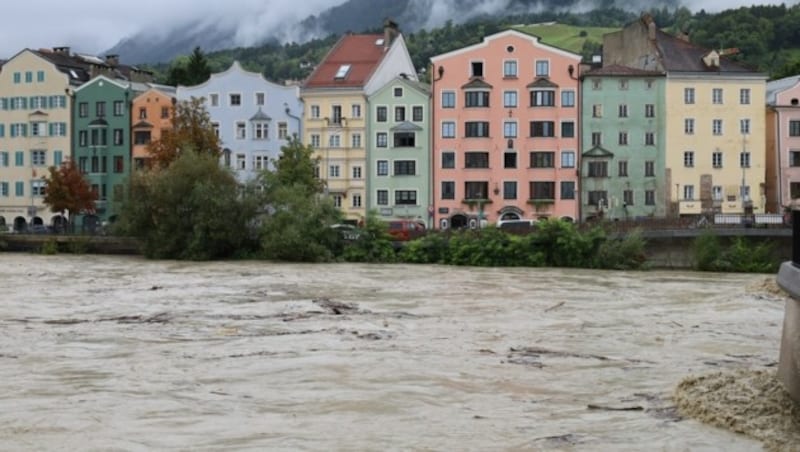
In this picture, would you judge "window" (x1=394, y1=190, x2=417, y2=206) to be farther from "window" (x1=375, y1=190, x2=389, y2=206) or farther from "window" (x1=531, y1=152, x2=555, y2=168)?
"window" (x1=531, y1=152, x2=555, y2=168)

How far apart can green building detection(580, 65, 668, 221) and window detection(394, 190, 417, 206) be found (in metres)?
13.0

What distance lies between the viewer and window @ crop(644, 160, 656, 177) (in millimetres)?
80750

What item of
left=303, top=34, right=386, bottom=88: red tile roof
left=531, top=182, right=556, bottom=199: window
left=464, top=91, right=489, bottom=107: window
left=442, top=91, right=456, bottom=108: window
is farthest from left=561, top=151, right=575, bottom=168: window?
left=303, top=34, right=386, bottom=88: red tile roof

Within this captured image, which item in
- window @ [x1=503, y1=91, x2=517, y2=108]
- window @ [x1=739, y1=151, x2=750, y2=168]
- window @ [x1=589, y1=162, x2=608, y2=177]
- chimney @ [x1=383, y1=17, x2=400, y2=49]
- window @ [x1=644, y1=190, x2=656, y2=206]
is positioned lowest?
window @ [x1=644, y1=190, x2=656, y2=206]

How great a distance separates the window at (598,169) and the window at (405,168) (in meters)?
13.5

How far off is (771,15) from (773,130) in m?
74.2

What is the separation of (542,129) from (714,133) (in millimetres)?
13001

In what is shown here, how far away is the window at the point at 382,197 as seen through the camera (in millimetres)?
82750

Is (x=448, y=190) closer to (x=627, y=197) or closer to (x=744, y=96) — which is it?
(x=627, y=197)

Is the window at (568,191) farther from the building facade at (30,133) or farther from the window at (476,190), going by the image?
Answer: the building facade at (30,133)

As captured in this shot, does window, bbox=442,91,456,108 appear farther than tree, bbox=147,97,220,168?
Yes

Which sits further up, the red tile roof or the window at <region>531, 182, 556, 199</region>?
the red tile roof

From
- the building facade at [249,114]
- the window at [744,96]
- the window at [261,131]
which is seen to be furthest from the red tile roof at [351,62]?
the window at [744,96]

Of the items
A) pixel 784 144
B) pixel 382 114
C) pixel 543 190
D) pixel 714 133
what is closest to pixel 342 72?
pixel 382 114
